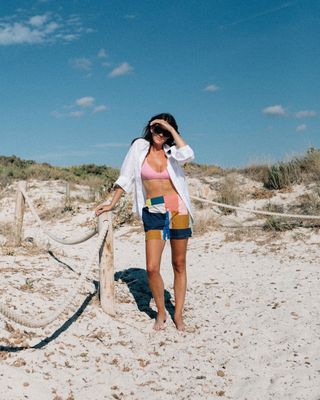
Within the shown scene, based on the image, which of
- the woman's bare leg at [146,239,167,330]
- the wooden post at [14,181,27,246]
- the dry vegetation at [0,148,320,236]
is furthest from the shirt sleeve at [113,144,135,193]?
the dry vegetation at [0,148,320,236]

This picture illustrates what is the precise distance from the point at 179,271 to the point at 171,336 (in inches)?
25.1

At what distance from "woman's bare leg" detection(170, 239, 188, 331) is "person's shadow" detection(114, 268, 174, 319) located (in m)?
0.44

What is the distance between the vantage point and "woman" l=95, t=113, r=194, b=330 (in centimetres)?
485

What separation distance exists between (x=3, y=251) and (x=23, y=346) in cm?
296

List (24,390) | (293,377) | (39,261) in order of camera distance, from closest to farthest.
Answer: (24,390) → (293,377) → (39,261)

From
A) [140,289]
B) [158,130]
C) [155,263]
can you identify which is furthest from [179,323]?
[158,130]

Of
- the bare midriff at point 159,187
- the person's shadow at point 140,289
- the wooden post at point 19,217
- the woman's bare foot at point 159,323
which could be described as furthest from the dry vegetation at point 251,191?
the bare midriff at point 159,187

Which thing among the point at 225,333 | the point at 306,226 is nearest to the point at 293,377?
the point at 225,333

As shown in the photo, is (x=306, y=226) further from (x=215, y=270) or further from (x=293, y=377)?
(x=293, y=377)

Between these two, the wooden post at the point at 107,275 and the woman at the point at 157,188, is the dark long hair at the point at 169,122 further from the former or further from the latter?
the wooden post at the point at 107,275

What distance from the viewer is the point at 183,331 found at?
5195 mm

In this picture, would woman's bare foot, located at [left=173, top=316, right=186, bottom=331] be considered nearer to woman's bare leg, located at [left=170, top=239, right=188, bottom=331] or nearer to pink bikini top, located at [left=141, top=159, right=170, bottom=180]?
woman's bare leg, located at [left=170, top=239, right=188, bottom=331]

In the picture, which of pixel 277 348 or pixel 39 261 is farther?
pixel 39 261

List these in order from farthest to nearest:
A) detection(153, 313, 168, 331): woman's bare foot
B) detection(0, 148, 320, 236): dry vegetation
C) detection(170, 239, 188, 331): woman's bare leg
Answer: detection(0, 148, 320, 236): dry vegetation < detection(153, 313, 168, 331): woman's bare foot < detection(170, 239, 188, 331): woman's bare leg
